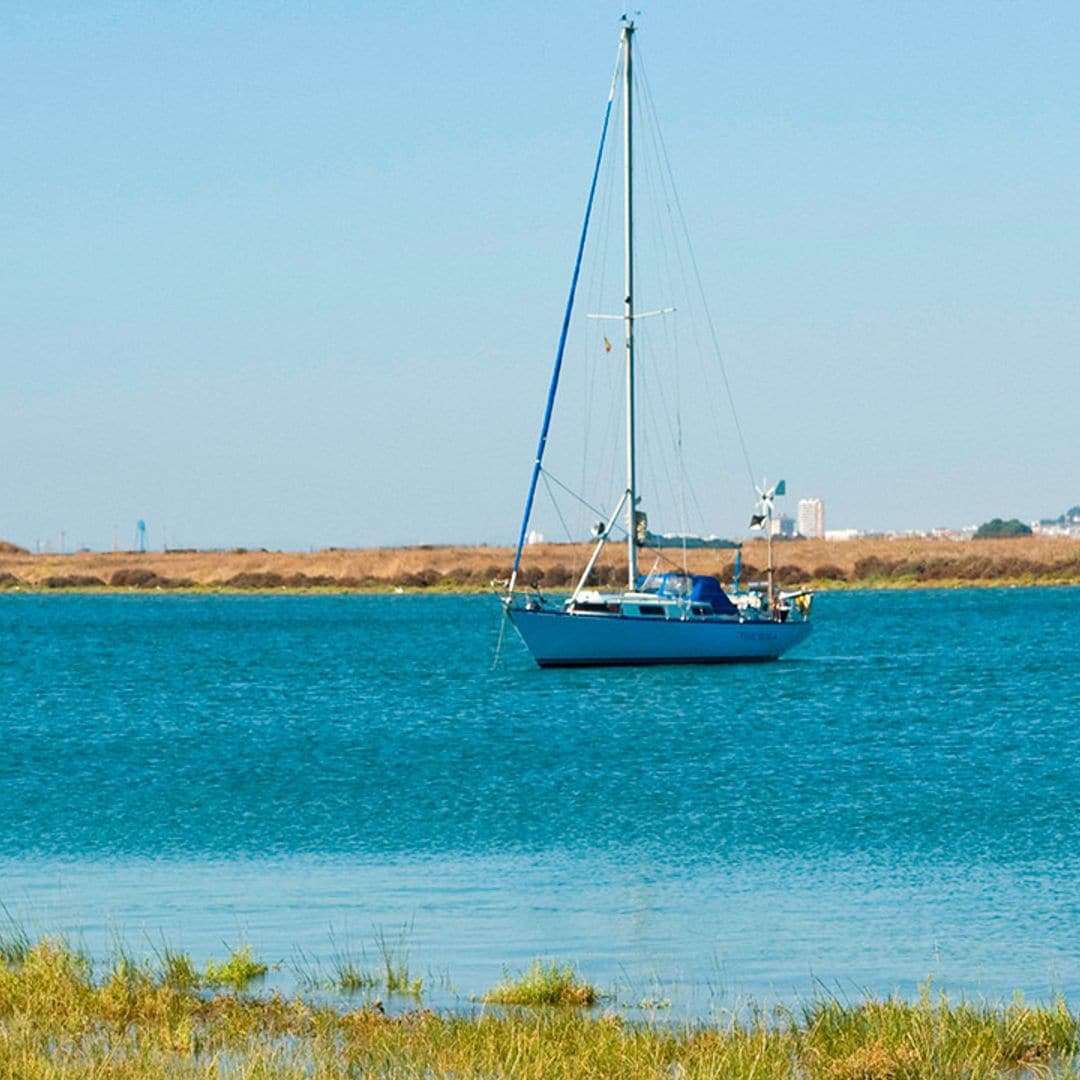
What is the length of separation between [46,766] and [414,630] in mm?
65086

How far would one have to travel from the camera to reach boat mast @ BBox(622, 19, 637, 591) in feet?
187

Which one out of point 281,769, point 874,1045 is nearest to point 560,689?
point 281,769

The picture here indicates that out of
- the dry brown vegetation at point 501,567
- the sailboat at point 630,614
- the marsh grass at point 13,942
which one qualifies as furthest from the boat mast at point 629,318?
the dry brown vegetation at point 501,567

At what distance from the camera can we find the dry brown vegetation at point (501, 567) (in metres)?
161

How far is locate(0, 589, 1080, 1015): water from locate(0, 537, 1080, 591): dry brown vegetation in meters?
90.8

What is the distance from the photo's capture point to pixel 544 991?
50.9 feet

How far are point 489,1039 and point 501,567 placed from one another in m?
150

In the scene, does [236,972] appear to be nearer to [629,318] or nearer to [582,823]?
[582,823]

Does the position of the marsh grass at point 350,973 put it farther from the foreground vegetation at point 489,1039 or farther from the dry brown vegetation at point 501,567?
the dry brown vegetation at point 501,567

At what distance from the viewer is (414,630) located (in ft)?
336

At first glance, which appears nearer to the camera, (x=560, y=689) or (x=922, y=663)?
(x=560, y=689)

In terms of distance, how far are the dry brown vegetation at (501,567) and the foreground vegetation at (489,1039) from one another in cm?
12654

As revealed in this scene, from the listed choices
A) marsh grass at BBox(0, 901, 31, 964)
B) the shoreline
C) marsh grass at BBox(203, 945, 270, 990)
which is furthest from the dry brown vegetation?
marsh grass at BBox(203, 945, 270, 990)

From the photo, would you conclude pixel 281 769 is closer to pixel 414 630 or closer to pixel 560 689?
pixel 560 689
